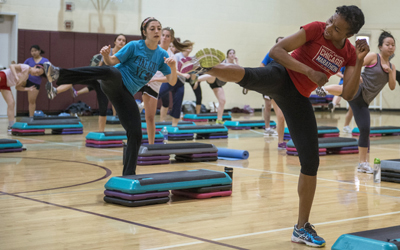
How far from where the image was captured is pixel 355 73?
3.60 metres

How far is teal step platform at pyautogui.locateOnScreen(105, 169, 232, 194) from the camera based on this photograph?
181 inches

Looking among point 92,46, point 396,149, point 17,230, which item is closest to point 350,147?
point 396,149

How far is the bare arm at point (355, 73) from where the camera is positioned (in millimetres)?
3551

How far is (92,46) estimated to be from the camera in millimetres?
→ 16578

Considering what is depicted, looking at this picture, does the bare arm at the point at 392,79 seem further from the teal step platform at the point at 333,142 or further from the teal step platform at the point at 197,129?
the teal step platform at the point at 197,129

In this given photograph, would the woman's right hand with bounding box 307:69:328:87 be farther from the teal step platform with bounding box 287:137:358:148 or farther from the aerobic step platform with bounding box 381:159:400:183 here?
the teal step platform with bounding box 287:137:358:148

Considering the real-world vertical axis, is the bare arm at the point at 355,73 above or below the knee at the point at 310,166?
above

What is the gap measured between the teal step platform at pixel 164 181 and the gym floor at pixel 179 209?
174 mm

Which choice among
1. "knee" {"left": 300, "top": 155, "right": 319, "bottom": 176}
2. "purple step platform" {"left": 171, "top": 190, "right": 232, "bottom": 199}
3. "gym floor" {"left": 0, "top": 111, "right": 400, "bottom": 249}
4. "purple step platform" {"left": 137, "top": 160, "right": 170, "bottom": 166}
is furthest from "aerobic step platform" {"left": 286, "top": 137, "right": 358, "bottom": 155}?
"knee" {"left": 300, "top": 155, "right": 319, "bottom": 176}

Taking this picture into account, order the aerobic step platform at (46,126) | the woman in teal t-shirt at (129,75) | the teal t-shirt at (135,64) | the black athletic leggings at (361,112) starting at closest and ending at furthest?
the woman in teal t-shirt at (129,75) < the teal t-shirt at (135,64) < the black athletic leggings at (361,112) < the aerobic step platform at (46,126)

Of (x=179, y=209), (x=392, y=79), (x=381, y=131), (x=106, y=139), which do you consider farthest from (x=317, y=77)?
(x=381, y=131)

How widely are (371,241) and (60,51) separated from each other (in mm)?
14779

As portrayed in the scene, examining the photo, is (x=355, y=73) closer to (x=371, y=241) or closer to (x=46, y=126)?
(x=371, y=241)

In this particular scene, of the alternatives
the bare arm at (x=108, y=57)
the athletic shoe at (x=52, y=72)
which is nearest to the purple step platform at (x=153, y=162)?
the bare arm at (x=108, y=57)
